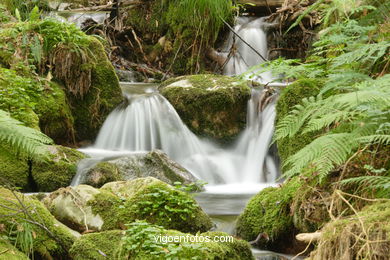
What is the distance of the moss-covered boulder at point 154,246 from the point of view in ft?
10.0

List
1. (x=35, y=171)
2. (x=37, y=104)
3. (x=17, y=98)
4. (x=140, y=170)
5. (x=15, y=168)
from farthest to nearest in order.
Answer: (x=37, y=104) → (x=17, y=98) → (x=140, y=170) → (x=35, y=171) → (x=15, y=168)

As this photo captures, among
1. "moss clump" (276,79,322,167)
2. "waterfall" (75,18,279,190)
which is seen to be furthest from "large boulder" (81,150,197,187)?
"moss clump" (276,79,322,167)

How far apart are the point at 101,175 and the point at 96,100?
8.61ft

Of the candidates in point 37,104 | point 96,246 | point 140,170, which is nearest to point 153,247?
point 96,246

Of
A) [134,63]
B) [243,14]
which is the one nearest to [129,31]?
[134,63]

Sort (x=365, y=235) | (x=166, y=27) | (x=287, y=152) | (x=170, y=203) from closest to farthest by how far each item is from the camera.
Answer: (x=365, y=235), (x=170, y=203), (x=287, y=152), (x=166, y=27)

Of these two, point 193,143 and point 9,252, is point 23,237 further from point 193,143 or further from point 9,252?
point 193,143

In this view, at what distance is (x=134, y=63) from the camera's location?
1196 cm

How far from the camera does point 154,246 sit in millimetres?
3047

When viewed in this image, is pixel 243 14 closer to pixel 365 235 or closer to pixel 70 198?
pixel 70 198

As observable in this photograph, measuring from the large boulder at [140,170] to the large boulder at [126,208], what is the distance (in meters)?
1.51

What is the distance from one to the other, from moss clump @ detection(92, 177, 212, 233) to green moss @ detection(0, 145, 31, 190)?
1.96m

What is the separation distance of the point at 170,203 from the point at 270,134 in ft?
13.0

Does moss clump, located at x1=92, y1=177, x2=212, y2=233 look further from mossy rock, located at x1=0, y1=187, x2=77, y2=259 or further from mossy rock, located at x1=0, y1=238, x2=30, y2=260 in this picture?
mossy rock, located at x1=0, y1=238, x2=30, y2=260
